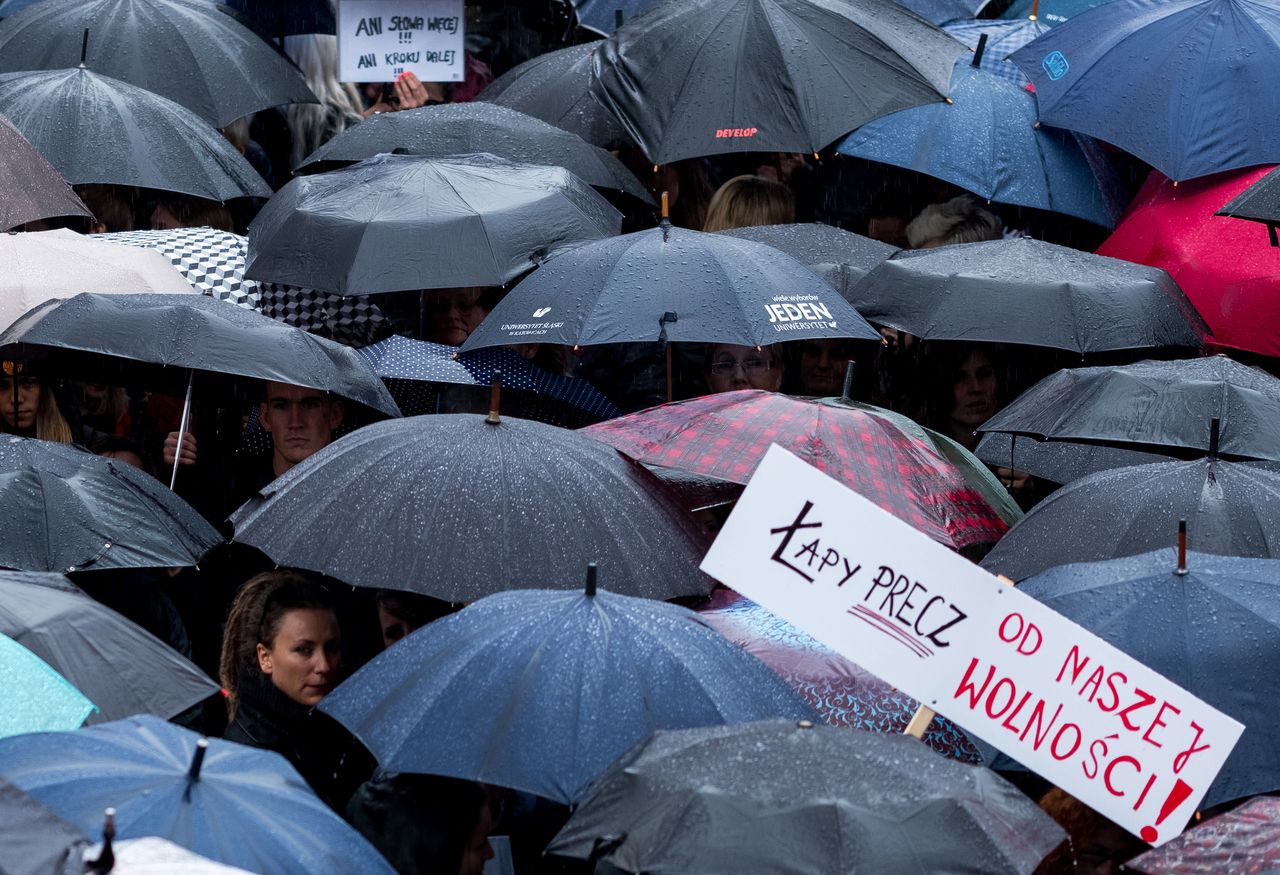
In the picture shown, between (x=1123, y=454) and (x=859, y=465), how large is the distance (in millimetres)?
1431

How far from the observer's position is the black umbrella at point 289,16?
36.0 feet

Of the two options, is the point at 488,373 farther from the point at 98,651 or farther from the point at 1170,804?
the point at 1170,804

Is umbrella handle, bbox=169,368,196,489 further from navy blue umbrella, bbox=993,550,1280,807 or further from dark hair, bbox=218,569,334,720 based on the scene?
navy blue umbrella, bbox=993,550,1280,807

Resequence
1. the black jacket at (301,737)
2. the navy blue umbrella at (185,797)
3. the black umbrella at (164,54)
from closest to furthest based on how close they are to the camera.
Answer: the navy blue umbrella at (185,797), the black jacket at (301,737), the black umbrella at (164,54)

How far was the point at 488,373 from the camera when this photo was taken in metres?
7.65

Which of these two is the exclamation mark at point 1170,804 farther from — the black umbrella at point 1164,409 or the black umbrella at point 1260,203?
the black umbrella at point 1260,203

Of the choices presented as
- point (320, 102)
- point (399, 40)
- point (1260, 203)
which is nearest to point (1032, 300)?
point (1260, 203)

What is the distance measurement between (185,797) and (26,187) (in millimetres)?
4724

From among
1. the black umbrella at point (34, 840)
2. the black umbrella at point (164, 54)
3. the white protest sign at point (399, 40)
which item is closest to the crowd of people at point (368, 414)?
the white protest sign at point (399, 40)

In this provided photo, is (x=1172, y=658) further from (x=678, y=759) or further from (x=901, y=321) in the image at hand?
(x=901, y=321)

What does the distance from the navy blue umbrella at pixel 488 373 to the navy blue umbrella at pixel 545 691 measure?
8.23 ft

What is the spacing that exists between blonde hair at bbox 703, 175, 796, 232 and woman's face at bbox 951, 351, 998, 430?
113 cm

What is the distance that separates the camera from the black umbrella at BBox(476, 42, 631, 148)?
976 cm

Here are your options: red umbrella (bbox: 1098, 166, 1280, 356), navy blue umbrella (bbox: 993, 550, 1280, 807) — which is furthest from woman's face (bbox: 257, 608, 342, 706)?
red umbrella (bbox: 1098, 166, 1280, 356)
